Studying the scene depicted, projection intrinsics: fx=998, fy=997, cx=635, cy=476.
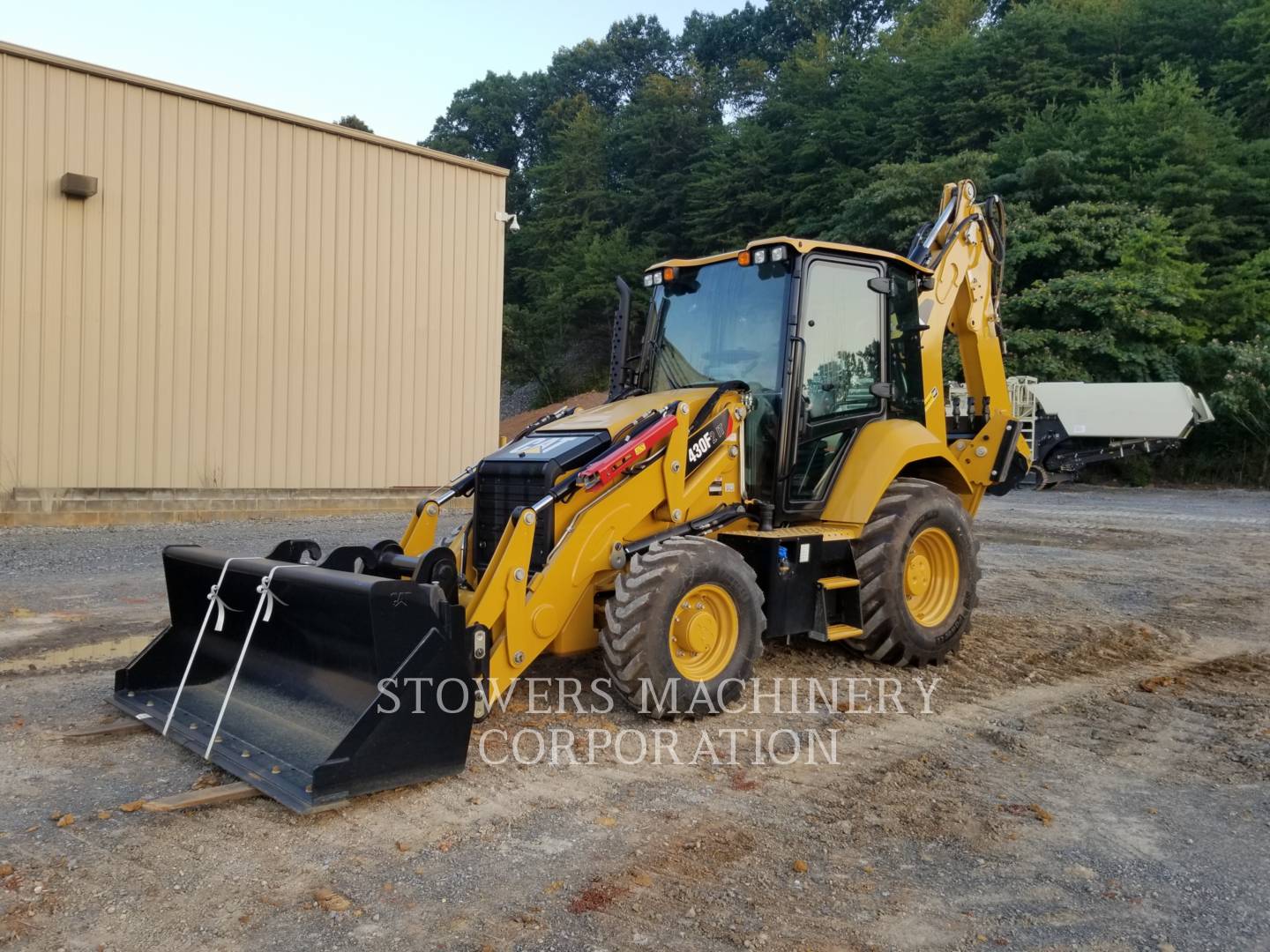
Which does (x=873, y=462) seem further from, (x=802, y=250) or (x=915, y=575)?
(x=802, y=250)

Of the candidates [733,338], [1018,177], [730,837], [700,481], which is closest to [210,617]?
[700,481]

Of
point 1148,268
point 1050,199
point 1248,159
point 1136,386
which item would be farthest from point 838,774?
point 1248,159

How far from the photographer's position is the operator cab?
559 centimetres

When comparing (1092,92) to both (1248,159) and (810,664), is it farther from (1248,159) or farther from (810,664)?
(810,664)

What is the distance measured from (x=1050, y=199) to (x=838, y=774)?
25241 millimetres

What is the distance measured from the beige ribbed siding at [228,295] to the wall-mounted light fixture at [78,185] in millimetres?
117

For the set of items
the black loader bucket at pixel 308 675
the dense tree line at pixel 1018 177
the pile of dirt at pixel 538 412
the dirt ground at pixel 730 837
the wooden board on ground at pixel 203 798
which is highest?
the dense tree line at pixel 1018 177

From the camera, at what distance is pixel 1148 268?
23.4 m

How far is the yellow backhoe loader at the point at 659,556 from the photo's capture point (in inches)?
158

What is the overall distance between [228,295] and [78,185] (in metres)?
2.17

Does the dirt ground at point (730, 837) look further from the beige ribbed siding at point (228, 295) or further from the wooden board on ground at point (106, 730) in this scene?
the beige ribbed siding at point (228, 295)

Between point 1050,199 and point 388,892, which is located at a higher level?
point 1050,199

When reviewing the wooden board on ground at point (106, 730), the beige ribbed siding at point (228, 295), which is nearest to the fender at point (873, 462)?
the wooden board on ground at point (106, 730)

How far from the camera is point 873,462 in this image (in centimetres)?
586
